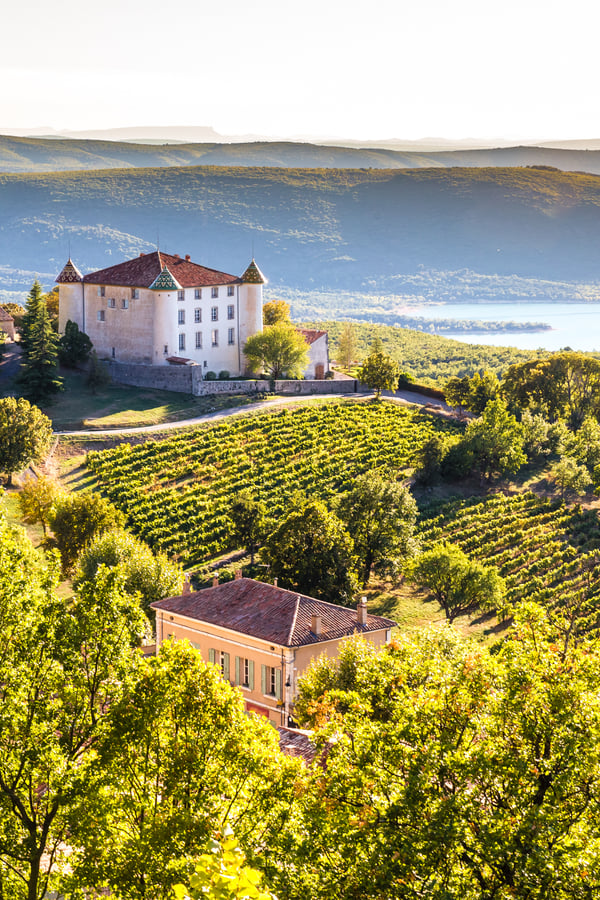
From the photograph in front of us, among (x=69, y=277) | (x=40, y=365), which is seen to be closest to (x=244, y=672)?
(x=40, y=365)

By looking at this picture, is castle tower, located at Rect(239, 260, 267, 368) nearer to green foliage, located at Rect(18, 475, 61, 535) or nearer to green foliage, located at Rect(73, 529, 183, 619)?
green foliage, located at Rect(18, 475, 61, 535)

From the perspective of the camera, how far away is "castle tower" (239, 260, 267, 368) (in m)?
85.1

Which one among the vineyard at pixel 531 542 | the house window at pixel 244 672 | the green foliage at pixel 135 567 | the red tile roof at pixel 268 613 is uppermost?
the red tile roof at pixel 268 613

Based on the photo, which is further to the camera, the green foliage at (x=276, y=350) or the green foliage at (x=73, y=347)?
the green foliage at (x=276, y=350)

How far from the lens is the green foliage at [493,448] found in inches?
2815

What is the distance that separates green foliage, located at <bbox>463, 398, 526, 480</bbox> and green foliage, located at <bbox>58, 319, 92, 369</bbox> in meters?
29.0

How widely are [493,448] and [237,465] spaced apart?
18733 mm

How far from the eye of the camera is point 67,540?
1977 inches

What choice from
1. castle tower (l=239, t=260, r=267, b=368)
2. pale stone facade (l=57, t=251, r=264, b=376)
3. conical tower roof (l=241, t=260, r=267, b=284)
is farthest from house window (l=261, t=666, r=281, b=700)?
conical tower roof (l=241, t=260, r=267, b=284)

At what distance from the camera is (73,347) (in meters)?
76.5

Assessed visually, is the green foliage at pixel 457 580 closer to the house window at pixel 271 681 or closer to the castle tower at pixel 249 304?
the house window at pixel 271 681

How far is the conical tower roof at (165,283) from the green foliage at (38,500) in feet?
91.9

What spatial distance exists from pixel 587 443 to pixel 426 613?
31.7 m

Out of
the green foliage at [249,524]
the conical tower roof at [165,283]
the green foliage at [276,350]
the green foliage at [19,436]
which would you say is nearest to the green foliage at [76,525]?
the green foliage at [249,524]
